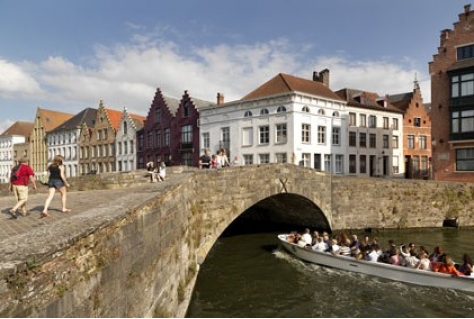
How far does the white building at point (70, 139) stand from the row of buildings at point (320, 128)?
9.49 ft

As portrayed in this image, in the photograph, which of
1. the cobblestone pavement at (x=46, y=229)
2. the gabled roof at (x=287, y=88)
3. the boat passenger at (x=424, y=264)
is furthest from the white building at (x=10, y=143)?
the boat passenger at (x=424, y=264)

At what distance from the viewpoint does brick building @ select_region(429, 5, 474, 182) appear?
24.9 metres

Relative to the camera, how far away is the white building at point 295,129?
94.5 feet

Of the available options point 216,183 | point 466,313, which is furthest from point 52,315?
point 466,313

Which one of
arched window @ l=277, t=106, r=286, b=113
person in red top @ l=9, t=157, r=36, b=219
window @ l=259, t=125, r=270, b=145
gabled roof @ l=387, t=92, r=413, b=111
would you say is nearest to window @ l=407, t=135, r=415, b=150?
gabled roof @ l=387, t=92, r=413, b=111

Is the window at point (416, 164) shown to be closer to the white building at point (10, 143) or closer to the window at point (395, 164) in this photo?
the window at point (395, 164)

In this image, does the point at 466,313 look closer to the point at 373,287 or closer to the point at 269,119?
the point at 373,287

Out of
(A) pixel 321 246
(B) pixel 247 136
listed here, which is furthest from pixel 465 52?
(A) pixel 321 246

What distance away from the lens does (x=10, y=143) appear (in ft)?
204

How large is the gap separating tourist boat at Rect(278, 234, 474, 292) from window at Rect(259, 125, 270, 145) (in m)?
14.7

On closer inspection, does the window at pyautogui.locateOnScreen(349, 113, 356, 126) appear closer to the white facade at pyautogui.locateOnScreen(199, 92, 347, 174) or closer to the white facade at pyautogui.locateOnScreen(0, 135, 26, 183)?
the white facade at pyautogui.locateOnScreen(199, 92, 347, 174)

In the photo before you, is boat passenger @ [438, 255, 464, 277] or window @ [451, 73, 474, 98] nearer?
boat passenger @ [438, 255, 464, 277]

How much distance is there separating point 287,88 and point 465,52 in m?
13.7

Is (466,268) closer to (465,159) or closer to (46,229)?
(46,229)
